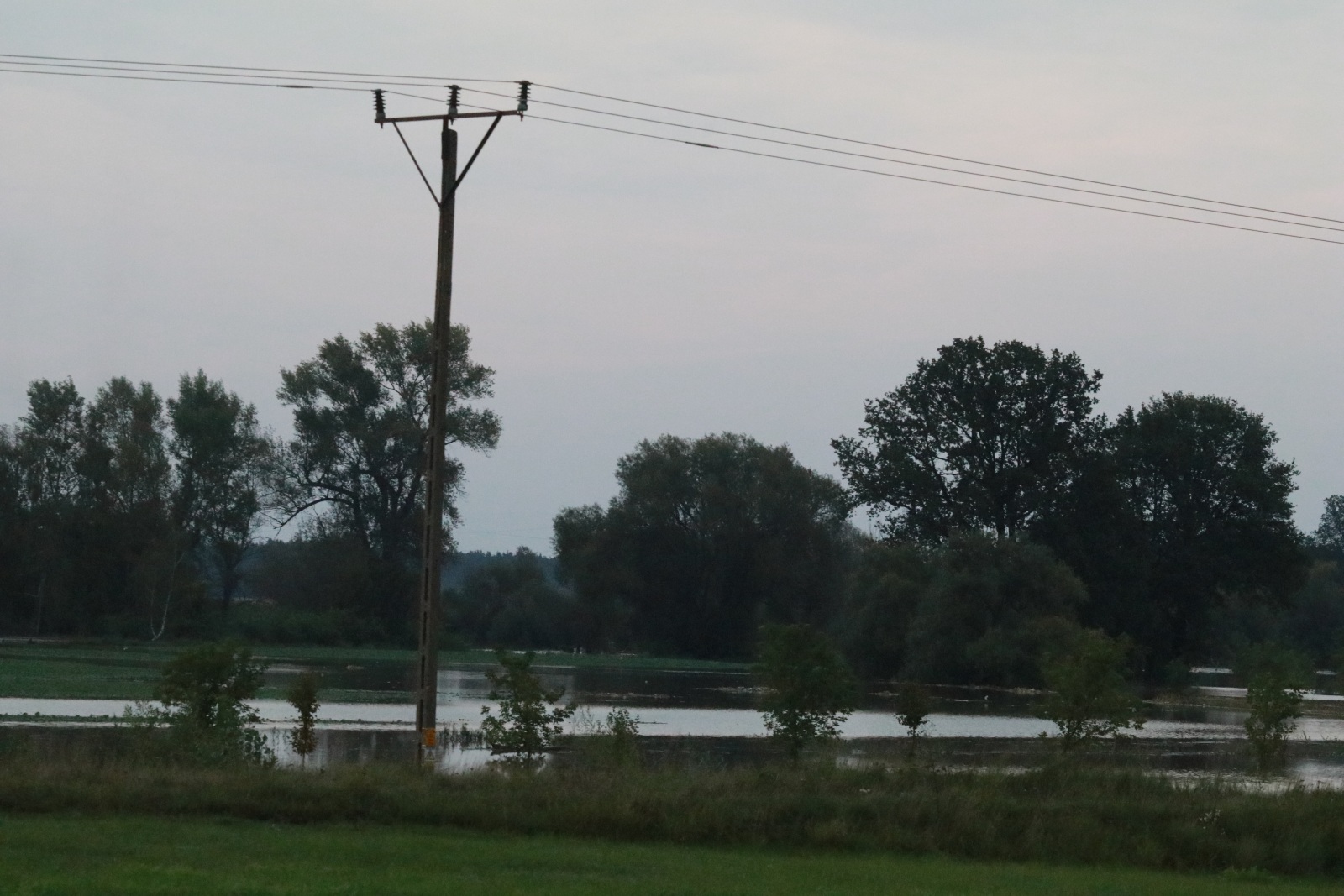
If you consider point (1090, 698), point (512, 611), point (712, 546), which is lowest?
point (1090, 698)

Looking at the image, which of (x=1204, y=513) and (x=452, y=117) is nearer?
(x=452, y=117)

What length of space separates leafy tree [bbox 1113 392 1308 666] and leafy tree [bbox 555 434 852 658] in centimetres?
1962

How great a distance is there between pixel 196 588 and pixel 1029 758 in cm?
6300

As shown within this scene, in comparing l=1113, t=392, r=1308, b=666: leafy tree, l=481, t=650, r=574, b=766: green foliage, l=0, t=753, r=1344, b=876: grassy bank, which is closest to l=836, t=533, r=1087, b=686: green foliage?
l=1113, t=392, r=1308, b=666: leafy tree

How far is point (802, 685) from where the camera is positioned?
25453 millimetres

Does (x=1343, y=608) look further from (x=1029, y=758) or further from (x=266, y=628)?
(x=1029, y=758)

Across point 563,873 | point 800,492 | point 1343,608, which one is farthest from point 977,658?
point 1343,608

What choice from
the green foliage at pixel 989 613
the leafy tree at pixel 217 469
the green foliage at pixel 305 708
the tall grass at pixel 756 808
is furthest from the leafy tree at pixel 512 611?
the tall grass at pixel 756 808

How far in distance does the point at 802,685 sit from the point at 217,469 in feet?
224

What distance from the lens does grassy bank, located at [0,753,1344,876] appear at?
1512cm

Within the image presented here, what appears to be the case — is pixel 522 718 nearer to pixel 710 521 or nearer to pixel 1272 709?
pixel 1272 709

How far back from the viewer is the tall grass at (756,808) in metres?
15.1

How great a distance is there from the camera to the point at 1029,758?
96.7ft

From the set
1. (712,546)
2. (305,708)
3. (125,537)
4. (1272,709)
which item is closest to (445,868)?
(305,708)
